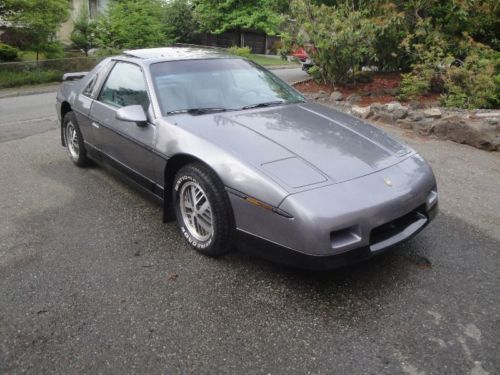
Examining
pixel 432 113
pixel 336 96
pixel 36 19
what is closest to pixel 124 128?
pixel 432 113

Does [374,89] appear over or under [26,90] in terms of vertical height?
over

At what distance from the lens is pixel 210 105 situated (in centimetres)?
363

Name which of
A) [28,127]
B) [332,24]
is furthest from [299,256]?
[332,24]

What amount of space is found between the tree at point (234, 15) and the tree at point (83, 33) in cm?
957

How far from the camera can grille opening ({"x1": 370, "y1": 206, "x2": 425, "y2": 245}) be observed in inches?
107

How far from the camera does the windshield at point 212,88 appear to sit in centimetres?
360

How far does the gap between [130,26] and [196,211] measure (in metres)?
16.4

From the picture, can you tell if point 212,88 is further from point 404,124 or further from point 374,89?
point 374,89

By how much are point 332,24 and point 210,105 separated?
22.2ft

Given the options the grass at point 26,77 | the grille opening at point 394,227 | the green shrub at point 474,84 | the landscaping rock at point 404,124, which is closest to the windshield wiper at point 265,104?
the grille opening at point 394,227

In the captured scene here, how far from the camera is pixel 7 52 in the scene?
16.0m

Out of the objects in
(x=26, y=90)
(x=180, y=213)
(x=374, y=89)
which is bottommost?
(x=180, y=213)

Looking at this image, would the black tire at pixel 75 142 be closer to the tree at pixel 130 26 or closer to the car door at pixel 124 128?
the car door at pixel 124 128

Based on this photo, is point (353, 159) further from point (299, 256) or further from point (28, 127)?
point (28, 127)
